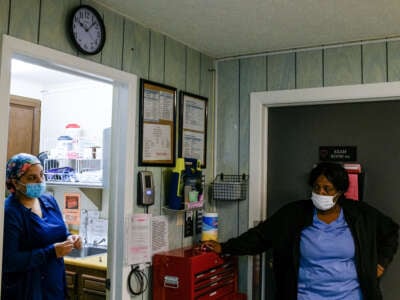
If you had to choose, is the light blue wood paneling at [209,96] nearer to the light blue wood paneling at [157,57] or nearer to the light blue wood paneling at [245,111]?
the light blue wood paneling at [245,111]

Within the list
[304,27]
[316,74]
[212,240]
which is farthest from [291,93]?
[212,240]

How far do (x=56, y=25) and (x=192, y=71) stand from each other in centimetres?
117

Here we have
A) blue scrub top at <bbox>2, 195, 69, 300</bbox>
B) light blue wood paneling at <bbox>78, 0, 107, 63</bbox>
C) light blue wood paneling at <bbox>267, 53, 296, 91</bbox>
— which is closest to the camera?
blue scrub top at <bbox>2, 195, 69, 300</bbox>

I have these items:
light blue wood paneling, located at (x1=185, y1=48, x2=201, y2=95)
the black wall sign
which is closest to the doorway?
light blue wood paneling, located at (x1=185, y1=48, x2=201, y2=95)

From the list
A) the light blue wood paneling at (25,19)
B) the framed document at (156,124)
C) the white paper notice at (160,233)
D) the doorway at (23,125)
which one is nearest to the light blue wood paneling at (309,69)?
the framed document at (156,124)

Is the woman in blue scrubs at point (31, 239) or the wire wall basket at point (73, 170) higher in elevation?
the wire wall basket at point (73, 170)

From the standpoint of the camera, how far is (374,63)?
2.66 m

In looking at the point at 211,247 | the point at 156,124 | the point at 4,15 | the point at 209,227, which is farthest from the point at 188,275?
the point at 4,15

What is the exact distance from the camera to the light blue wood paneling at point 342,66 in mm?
2723

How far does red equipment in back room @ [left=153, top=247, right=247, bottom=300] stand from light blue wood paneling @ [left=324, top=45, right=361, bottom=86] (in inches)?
53.5

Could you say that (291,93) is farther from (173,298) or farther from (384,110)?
(173,298)

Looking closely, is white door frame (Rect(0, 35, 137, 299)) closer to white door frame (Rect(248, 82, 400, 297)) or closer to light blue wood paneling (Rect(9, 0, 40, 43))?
light blue wood paneling (Rect(9, 0, 40, 43))

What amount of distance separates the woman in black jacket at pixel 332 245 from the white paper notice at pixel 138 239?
758 millimetres

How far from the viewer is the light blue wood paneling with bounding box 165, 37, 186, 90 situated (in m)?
2.72
